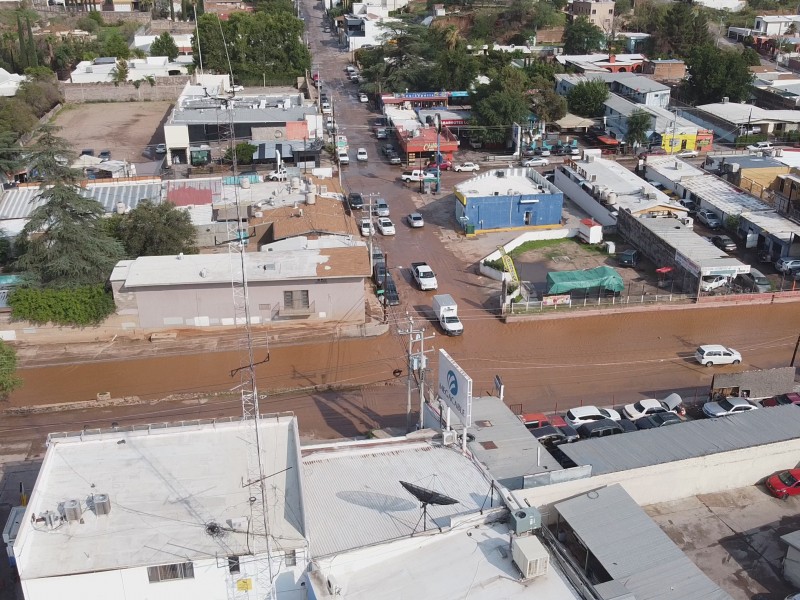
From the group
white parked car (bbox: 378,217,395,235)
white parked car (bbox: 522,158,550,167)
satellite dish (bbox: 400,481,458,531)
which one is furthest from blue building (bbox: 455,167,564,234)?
satellite dish (bbox: 400,481,458,531)

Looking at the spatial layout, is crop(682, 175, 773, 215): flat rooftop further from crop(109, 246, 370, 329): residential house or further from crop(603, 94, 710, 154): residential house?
crop(109, 246, 370, 329): residential house

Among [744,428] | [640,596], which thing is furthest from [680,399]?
[640,596]

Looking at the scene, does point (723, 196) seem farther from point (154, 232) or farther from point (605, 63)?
point (605, 63)

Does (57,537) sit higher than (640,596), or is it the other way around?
(57,537)

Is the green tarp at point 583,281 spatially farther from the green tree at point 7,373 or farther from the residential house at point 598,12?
the residential house at point 598,12

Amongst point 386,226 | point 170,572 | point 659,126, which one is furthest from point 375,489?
point 659,126

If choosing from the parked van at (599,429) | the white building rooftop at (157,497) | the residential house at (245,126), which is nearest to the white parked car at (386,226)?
the residential house at (245,126)

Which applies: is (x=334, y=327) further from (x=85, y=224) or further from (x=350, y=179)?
(x=350, y=179)
